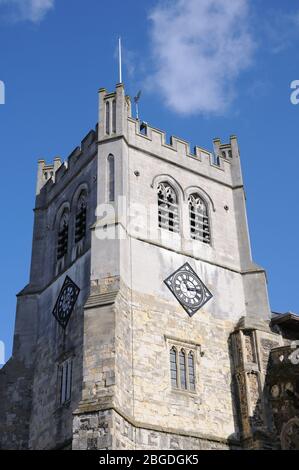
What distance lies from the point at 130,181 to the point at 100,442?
9.95 m

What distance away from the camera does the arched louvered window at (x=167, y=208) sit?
26516 mm

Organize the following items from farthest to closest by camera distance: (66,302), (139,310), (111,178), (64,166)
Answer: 1. (64,166)
2. (111,178)
3. (66,302)
4. (139,310)

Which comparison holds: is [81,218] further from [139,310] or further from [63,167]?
[139,310]

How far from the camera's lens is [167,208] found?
1061 inches

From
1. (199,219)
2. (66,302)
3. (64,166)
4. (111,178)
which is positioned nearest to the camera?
(66,302)

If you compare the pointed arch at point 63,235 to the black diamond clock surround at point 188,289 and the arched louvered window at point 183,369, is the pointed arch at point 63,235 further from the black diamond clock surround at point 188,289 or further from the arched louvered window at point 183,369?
the arched louvered window at point 183,369

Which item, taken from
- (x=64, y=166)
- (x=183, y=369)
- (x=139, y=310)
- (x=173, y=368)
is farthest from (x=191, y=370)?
(x=64, y=166)

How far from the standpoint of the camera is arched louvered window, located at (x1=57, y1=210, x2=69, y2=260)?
27.6 meters

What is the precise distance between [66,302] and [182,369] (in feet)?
15.4

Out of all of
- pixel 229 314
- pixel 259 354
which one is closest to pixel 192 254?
pixel 229 314

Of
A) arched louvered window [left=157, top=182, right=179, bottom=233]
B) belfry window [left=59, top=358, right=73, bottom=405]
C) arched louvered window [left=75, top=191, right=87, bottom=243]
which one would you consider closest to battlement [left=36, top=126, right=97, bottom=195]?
arched louvered window [left=75, top=191, right=87, bottom=243]

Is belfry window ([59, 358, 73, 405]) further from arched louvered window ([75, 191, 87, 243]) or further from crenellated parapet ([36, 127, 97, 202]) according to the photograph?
A: crenellated parapet ([36, 127, 97, 202])

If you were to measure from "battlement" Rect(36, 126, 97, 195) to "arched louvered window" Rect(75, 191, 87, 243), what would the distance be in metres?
1.41
